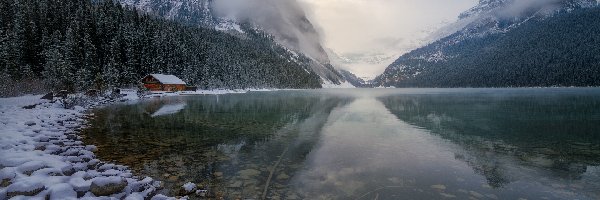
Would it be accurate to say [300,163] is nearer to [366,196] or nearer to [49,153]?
[366,196]

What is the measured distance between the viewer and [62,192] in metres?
8.19

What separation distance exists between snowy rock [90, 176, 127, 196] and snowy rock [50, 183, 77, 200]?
53cm

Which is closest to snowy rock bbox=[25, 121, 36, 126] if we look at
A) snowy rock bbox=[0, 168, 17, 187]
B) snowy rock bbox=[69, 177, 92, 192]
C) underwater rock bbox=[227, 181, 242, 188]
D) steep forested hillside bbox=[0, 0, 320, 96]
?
snowy rock bbox=[0, 168, 17, 187]

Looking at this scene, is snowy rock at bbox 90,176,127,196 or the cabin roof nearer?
snowy rock at bbox 90,176,127,196

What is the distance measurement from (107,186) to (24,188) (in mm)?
1737

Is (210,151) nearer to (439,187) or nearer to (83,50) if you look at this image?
(439,187)

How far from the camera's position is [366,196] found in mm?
10438

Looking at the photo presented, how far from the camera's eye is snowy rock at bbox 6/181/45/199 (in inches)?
307

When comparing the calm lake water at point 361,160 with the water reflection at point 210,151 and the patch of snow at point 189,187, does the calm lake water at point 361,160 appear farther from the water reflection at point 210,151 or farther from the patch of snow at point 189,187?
the patch of snow at point 189,187

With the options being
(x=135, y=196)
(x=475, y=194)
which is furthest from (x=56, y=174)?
(x=475, y=194)

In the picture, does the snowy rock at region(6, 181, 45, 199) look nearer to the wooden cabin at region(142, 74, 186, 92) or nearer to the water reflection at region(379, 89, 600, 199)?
the water reflection at region(379, 89, 600, 199)

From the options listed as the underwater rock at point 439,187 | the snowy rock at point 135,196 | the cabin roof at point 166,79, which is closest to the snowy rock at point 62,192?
the snowy rock at point 135,196

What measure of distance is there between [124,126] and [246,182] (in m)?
17.6

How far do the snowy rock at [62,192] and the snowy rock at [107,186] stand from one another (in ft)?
1.74
